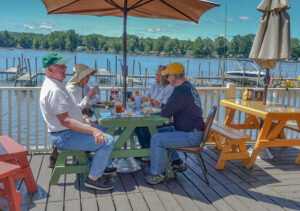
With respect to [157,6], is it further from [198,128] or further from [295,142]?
[295,142]

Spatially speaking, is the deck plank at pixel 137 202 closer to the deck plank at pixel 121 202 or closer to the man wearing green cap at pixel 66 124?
the deck plank at pixel 121 202

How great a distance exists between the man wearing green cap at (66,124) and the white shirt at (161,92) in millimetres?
1498

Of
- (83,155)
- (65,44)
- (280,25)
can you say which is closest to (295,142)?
(280,25)

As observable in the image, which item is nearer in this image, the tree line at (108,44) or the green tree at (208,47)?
the tree line at (108,44)

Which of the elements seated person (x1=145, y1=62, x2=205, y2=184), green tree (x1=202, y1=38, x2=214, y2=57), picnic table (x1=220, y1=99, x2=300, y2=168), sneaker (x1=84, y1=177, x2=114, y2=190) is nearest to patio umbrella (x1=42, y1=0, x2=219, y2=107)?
seated person (x1=145, y1=62, x2=205, y2=184)

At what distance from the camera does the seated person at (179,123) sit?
10.9 ft

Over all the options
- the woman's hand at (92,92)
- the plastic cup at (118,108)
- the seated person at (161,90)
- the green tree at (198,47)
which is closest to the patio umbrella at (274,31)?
the seated person at (161,90)

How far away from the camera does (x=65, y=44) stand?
75.4 m

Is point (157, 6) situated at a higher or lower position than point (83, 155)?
higher

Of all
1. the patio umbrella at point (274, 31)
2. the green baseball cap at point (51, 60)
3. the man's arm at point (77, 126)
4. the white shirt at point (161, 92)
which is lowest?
the man's arm at point (77, 126)

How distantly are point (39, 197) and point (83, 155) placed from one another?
24.1 inches

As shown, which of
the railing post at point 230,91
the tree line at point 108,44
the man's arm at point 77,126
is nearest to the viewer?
the man's arm at point 77,126

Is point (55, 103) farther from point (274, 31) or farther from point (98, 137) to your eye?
point (274, 31)

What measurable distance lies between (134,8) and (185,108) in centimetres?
165
